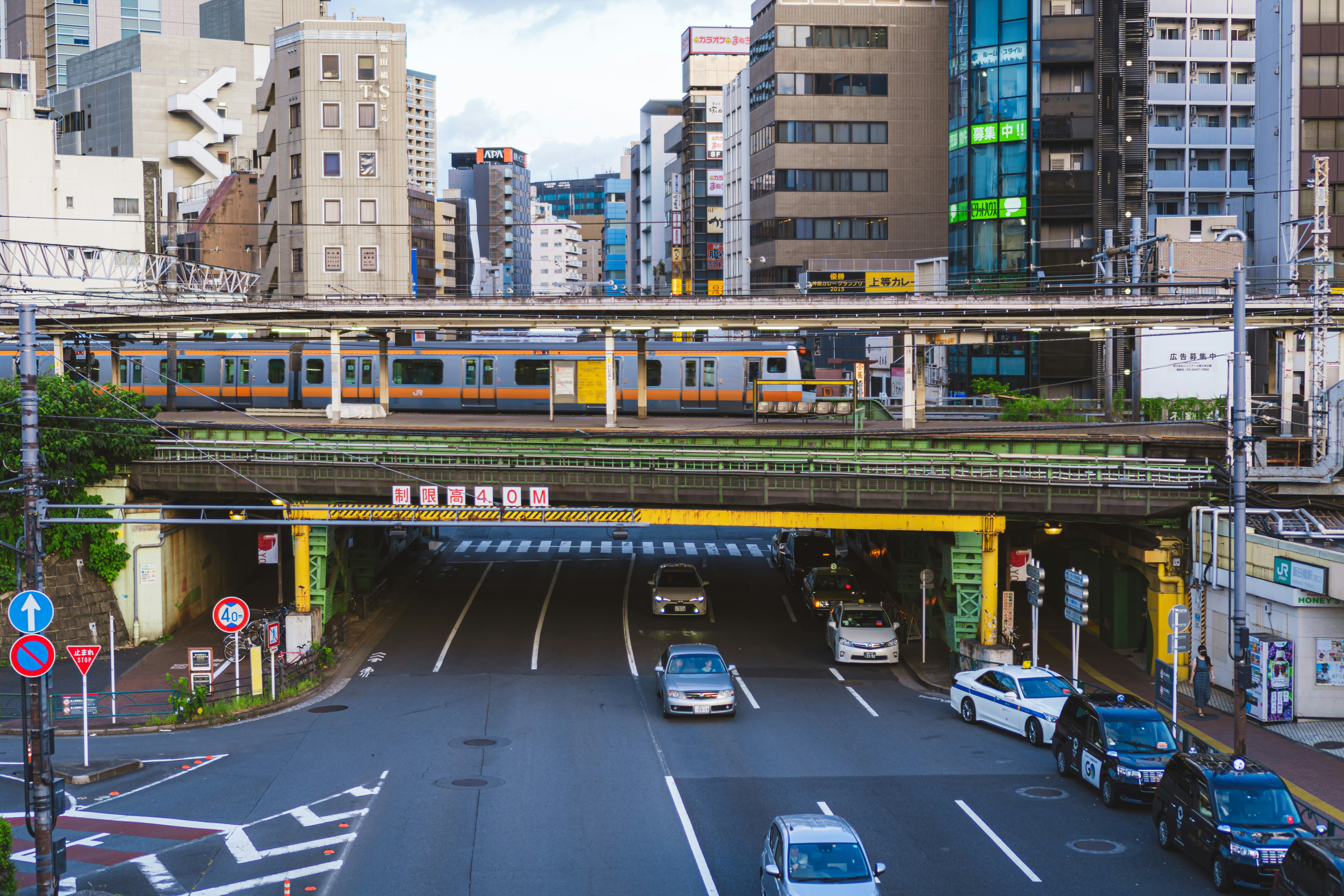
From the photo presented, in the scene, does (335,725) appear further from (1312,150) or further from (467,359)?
(1312,150)

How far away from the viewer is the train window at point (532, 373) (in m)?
50.4

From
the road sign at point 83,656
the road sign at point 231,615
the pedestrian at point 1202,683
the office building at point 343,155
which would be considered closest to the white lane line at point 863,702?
the pedestrian at point 1202,683

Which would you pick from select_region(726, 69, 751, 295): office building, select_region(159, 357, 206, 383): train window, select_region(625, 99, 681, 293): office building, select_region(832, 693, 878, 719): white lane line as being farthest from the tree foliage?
select_region(625, 99, 681, 293): office building

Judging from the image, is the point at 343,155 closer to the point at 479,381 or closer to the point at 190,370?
the point at 190,370

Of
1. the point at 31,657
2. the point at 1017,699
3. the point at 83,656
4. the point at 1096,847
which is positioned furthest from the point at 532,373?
the point at 1096,847

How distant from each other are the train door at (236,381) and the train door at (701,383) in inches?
776

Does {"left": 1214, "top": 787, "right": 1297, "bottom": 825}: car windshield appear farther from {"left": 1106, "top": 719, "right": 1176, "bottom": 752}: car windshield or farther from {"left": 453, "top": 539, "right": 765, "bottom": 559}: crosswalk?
{"left": 453, "top": 539, "right": 765, "bottom": 559}: crosswalk

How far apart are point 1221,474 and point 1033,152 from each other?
141 ft

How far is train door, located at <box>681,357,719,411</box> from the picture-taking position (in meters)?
49.9

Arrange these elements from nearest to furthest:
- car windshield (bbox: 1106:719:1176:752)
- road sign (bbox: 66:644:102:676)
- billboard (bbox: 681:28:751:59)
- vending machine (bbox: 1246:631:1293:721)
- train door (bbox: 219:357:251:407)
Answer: car windshield (bbox: 1106:719:1176:752), road sign (bbox: 66:644:102:676), vending machine (bbox: 1246:631:1293:721), train door (bbox: 219:357:251:407), billboard (bbox: 681:28:751:59)

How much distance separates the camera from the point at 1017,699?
27.0m

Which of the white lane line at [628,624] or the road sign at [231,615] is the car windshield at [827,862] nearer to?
the white lane line at [628,624]

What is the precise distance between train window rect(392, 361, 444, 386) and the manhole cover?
3687 centimetres

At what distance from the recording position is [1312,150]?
60.7m
